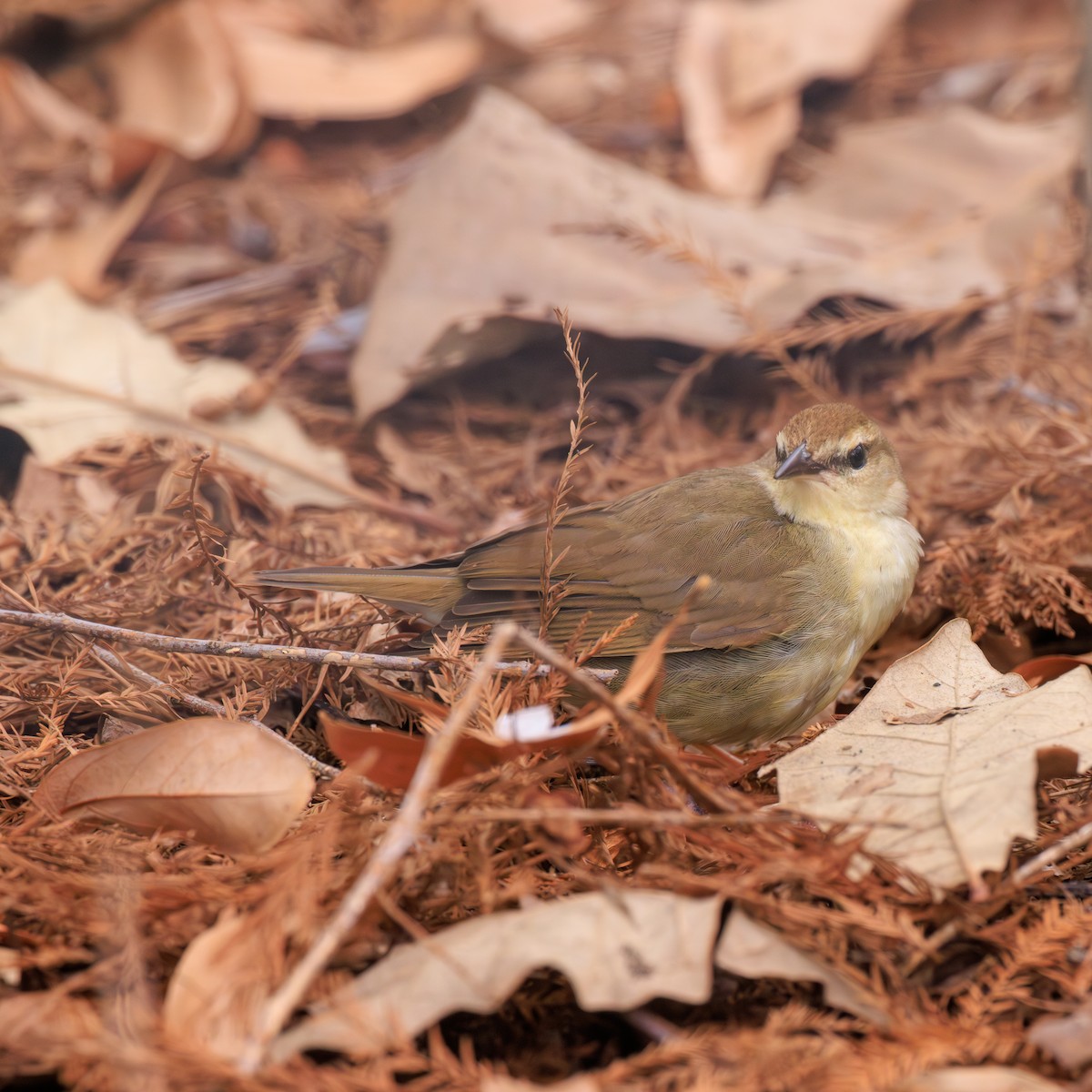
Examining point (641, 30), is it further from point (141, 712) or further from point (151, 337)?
point (141, 712)

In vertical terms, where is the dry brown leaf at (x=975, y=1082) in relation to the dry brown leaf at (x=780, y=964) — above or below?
above

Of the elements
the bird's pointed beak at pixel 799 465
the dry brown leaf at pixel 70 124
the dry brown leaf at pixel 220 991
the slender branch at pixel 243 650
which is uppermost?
the dry brown leaf at pixel 70 124

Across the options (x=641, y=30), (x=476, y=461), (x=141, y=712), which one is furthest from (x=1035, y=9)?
(x=141, y=712)

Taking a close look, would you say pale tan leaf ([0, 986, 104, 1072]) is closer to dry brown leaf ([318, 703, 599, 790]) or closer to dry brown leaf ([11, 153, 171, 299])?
dry brown leaf ([318, 703, 599, 790])

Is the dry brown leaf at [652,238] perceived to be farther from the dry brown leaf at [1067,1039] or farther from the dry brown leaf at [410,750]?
the dry brown leaf at [1067,1039]

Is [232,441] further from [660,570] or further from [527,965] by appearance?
[527,965]

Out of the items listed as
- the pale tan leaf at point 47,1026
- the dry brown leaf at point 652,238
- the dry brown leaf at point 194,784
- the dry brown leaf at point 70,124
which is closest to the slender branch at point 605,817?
the dry brown leaf at point 194,784

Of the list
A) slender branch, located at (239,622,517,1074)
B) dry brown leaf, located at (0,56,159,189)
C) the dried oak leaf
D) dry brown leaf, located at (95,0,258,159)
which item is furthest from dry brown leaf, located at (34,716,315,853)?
dry brown leaf, located at (95,0,258,159)
